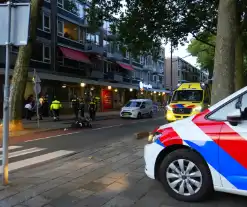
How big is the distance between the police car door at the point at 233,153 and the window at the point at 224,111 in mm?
71

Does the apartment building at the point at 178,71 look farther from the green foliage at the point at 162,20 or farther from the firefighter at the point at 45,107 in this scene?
the green foliage at the point at 162,20

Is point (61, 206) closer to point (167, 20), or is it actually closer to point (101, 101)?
point (167, 20)

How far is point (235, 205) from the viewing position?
186 inches

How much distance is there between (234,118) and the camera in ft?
14.5

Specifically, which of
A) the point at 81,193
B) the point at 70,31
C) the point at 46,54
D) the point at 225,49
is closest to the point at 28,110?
the point at 46,54

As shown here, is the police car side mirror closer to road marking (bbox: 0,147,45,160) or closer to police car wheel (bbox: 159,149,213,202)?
police car wheel (bbox: 159,149,213,202)

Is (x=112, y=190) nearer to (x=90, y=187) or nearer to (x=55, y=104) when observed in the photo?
(x=90, y=187)

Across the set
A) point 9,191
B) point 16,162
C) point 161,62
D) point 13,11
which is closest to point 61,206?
point 9,191

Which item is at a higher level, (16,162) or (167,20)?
(167,20)

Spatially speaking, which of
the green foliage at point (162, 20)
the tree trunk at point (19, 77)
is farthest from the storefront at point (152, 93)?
the tree trunk at point (19, 77)

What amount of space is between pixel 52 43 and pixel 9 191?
89.4 ft

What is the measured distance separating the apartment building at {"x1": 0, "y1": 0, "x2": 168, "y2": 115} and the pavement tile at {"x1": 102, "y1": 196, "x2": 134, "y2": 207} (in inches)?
713

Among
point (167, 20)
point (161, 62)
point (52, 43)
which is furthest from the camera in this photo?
point (161, 62)

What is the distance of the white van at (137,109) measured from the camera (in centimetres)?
2757
